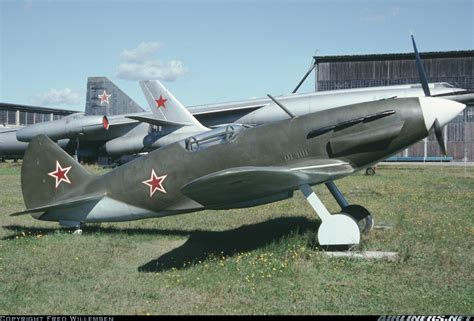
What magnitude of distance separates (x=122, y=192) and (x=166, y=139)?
61.9ft

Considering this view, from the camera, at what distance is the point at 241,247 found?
790 cm

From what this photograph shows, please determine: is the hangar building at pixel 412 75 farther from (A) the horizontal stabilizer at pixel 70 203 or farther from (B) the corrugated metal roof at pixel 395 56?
(A) the horizontal stabilizer at pixel 70 203

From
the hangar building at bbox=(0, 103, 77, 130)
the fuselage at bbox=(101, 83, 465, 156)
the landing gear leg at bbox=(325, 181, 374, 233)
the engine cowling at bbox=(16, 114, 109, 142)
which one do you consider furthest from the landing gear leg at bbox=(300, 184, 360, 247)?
the hangar building at bbox=(0, 103, 77, 130)

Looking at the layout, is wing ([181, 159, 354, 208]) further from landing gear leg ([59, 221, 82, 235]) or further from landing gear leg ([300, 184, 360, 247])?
landing gear leg ([59, 221, 82, 235])

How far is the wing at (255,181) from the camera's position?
20.8 ft

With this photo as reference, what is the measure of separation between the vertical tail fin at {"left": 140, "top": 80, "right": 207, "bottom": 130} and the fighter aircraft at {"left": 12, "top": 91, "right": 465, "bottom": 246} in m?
17.0

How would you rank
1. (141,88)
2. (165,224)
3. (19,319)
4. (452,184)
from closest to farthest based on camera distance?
(19,319), (165,224), (452,184), (141,88)

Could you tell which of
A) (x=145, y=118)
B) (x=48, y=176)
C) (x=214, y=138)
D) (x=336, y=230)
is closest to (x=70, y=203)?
(x=48, y=176)

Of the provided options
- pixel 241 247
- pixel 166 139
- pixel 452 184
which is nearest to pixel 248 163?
pixel 241 247

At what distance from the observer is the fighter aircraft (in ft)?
23.2

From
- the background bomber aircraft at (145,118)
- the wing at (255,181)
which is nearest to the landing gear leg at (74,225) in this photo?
the wing at (255,181)

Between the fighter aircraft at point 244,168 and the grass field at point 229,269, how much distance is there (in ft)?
1.92

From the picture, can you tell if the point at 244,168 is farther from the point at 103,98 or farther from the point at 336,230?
the point at 103,98

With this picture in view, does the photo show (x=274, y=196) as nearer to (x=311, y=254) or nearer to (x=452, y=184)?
(x=311, y=254)
